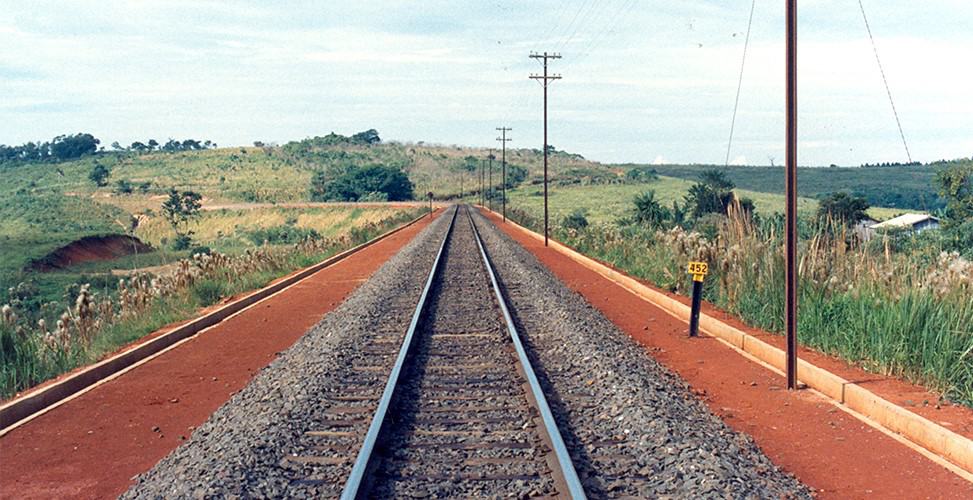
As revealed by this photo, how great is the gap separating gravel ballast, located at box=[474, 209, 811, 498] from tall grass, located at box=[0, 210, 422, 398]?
21.3 ft

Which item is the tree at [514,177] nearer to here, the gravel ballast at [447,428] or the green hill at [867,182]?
the green hill at [867,182]

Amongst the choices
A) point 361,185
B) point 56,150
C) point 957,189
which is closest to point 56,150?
point 56,150

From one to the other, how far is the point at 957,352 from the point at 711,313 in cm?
644

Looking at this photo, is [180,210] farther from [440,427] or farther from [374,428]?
[374,428]

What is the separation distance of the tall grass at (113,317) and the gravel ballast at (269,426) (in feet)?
9.84

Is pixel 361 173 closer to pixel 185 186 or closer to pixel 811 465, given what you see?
pixel 185 186

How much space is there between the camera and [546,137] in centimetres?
4162

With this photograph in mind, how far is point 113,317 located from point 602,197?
9917 centimetres

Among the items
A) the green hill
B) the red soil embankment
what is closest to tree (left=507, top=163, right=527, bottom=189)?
the green hill

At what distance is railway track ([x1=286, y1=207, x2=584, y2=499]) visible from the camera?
6.61m

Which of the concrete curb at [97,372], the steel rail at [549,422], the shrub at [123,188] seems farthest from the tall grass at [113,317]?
the shrub at [123,188]

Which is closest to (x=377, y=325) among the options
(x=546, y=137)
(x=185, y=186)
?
(x=546, y=137)

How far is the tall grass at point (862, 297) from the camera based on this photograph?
31.7 ft

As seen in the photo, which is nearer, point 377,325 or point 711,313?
point 377,325
